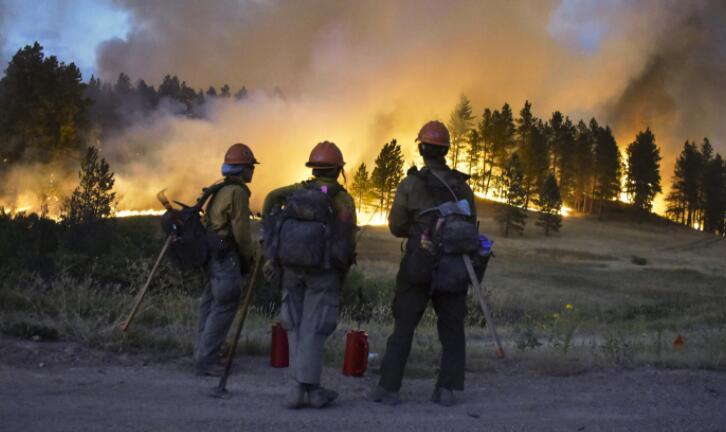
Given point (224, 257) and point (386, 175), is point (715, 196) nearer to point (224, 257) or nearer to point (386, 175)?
point (386, 175)

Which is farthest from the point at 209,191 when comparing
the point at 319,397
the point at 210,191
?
the point at 319,397

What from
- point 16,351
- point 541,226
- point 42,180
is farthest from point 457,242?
point 541,226

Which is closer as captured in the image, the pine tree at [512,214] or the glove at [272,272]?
the glove at [272,272]

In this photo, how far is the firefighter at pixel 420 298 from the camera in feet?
19.5

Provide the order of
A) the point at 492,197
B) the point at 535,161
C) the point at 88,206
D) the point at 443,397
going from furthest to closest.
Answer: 1. the point at 492,197
2. the point at 535,161
3. the point at 88,206
4. the point at 443,397

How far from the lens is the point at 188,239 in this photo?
6688 millimetres

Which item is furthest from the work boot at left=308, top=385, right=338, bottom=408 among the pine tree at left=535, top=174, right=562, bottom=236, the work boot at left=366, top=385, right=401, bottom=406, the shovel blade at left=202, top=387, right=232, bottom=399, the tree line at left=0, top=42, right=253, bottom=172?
the pine tree at left=535, top=174, right=562, bottom=236

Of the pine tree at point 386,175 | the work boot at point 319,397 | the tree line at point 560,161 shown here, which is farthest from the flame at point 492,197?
the work boot at point 319,397

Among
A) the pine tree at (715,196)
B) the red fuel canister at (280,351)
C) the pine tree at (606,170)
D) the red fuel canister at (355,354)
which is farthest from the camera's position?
the pine tree at (715,196)

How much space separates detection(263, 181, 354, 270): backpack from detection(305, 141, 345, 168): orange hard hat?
11.8 inches

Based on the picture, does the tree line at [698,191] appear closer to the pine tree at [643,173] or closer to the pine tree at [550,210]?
the pine tree at [643,173]

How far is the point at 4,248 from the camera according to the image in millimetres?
15656

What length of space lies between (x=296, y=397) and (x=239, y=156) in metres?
2.71

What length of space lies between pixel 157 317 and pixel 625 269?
2049 inches
